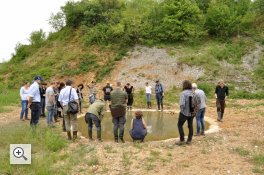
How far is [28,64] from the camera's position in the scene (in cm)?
3272

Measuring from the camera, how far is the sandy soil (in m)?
8.39

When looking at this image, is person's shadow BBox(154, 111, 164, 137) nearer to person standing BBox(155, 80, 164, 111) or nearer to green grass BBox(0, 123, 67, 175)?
person standing BBox(155, 80, 164, 111)

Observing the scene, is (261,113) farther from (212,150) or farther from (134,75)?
(134,75)

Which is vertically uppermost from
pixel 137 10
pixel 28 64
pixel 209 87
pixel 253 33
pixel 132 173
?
pixel 137 10

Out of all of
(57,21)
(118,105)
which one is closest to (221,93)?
(118,105)

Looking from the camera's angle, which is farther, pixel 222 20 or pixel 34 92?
pixel 222 20

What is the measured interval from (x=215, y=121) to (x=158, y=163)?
6.81m

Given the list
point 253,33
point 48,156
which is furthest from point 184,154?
point 253,33

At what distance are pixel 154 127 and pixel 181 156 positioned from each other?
192 inches

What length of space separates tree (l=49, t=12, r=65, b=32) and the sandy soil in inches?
1027

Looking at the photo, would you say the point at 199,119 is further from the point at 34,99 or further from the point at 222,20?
the point at 222,20

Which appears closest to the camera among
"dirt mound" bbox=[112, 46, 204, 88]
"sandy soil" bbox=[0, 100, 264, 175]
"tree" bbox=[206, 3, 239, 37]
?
"sandy soil" bbox=[0, 100, 264, 175]

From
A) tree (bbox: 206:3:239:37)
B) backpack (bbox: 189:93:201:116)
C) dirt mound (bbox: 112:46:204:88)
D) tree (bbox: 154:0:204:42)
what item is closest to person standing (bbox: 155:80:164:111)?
dirt mound (bbox: 112:46:204:88)

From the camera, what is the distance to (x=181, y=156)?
941 centimetres
